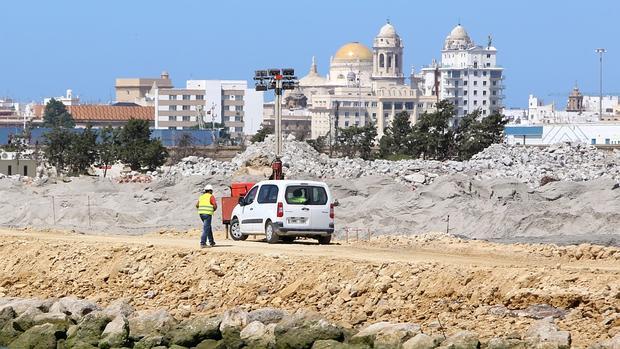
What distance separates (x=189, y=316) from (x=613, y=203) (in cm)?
2428

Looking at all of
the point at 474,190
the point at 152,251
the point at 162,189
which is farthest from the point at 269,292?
the point at 162,189

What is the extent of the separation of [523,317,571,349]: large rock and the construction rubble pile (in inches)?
1597

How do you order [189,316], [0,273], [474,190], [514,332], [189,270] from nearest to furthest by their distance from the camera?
[514,332] < [189,316] < [189,270] < [0,273] < [474,190]

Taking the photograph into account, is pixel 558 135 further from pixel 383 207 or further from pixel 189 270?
pixel 189 270

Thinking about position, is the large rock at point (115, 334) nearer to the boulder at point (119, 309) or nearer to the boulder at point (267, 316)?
the boulder at point (119, 309)

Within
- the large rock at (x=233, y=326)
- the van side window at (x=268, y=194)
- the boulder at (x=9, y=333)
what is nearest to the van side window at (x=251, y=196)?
the van side window at (x=268, y=194)

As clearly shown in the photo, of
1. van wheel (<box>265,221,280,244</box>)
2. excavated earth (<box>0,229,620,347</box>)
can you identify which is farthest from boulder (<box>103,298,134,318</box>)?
van wheel (<box>265,221,280,244</box>)

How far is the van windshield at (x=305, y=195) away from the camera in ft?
104

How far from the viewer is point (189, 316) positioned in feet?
86.1

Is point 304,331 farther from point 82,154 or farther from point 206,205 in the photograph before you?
point 82,154

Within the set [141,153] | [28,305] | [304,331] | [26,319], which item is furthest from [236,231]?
[141,153]

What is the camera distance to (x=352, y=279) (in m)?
25.5

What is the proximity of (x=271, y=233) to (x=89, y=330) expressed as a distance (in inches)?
277

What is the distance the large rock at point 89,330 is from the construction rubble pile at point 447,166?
3657 cm
